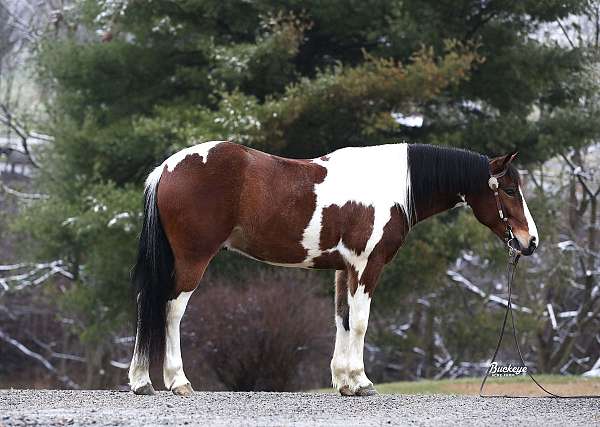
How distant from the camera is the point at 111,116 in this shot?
2114cm

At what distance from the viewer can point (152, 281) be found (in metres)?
8.73

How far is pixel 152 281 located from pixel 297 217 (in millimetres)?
1342

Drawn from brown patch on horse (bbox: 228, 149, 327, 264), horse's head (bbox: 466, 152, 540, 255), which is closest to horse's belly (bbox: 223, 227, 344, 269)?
brown patch on horse (bbox: 228, 149, 327, 264)

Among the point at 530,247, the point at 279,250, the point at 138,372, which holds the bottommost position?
the point at 138,372

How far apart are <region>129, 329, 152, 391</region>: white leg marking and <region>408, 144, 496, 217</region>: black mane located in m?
2.72

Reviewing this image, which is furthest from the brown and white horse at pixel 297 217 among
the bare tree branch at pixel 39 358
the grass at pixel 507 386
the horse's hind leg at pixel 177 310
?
the bare tree branch at pixel 39 358

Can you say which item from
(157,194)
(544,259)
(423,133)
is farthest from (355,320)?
(544,259)

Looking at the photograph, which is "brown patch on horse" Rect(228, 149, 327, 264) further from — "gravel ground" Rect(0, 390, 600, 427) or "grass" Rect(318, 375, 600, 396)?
"grass" Rect(318, 375, 600, 396)

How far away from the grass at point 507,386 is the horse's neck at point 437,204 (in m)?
5.09

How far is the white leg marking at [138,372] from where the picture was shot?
28.4ft

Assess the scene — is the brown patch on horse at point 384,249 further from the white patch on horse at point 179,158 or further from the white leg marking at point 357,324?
the white patch on horse at point 179,158

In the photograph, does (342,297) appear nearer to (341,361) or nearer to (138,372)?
(341,361)

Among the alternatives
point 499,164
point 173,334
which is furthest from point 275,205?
point 499,164

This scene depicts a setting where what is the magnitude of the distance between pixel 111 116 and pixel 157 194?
12734mm
